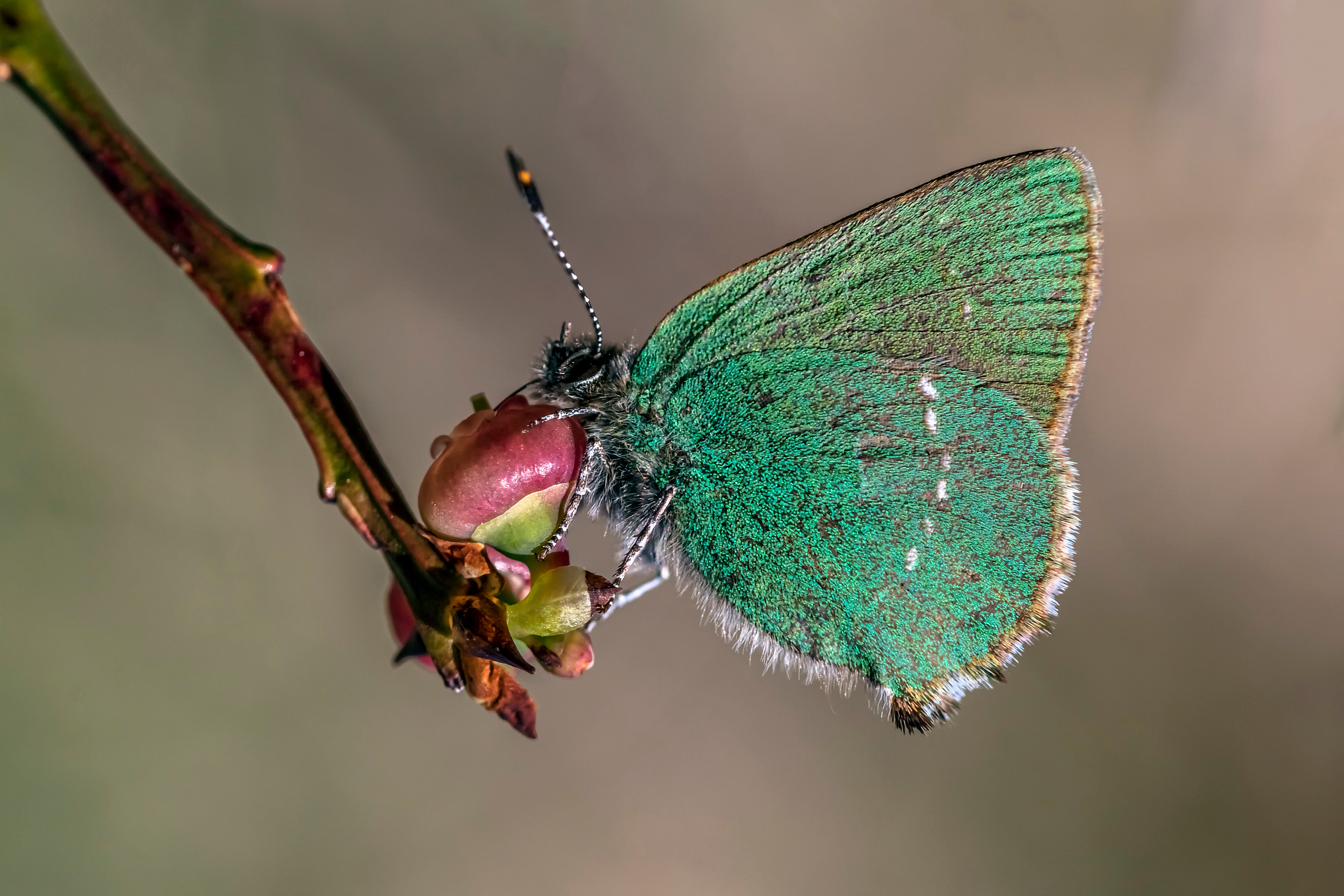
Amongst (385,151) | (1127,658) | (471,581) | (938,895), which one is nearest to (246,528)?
(385,151)

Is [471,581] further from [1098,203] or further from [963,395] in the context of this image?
[1098,203]

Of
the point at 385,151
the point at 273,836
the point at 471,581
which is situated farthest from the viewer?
the point at 385,151

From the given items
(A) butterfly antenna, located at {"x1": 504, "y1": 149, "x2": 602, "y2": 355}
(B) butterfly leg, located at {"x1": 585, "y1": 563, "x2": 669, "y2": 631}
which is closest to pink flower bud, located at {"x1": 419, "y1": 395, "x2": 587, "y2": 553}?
(A) butterfly antenna, located at {"x1": 504, "y1": 149, "x2": 602, "y2": 355}

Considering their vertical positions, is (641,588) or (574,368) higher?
(574,368)

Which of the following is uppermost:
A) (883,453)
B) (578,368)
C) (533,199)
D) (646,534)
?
(533,199)

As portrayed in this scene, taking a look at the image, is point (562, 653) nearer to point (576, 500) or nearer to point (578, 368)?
point (576, 500)

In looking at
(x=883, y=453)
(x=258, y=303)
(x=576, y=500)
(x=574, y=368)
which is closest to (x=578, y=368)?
(x=574, y=368)

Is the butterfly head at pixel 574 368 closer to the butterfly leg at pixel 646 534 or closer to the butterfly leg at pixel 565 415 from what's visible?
the butterfly leg at pixel 565 415
